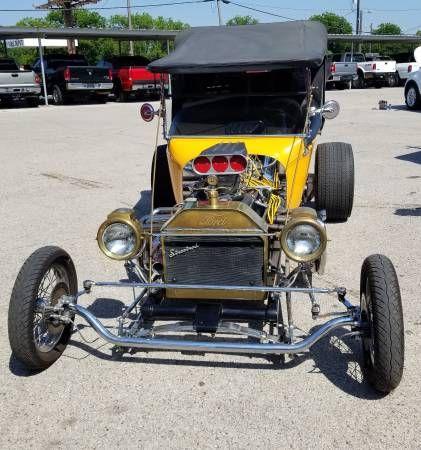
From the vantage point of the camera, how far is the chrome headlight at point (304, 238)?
3.23m

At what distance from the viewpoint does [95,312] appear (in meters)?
4.27

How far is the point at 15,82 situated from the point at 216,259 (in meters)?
19.6

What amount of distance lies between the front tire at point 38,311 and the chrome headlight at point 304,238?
146cm

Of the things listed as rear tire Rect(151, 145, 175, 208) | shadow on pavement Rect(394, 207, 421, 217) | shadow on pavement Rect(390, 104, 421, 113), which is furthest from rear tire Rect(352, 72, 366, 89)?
rear tire Rect(151, 145, 175, 208)

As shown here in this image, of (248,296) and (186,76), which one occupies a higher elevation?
(186,76)

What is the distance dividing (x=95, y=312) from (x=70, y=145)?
8684mm

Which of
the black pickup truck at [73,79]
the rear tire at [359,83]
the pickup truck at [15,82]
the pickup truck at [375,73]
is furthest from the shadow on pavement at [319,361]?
the rear tire at [359,83]

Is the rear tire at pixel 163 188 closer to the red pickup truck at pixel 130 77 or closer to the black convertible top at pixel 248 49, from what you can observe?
Result: the black convertible top at pixel 248 49

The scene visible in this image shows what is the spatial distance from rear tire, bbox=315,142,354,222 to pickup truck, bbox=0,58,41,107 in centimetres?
1736

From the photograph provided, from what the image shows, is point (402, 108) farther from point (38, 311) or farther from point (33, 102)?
point (38, 311)

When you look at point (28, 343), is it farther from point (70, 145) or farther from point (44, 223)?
point (70, 145)

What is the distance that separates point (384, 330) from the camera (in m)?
2.99

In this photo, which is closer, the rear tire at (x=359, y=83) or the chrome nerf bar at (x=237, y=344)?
the chrome nerf bar at (x=237, y=344)

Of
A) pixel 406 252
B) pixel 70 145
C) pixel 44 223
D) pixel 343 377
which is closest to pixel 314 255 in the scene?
pixel 343 377
